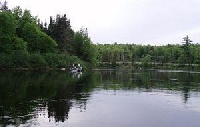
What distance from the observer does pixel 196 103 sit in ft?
126

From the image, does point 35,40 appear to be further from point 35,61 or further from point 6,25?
point 6,25

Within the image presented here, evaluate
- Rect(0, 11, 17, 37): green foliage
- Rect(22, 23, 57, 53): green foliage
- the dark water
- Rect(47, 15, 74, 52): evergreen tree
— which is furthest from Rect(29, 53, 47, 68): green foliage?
the dark water

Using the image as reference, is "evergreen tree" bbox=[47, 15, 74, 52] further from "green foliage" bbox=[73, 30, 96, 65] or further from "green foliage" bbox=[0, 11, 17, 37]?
"green foliage" bbox=[0, 11, 17, 37]

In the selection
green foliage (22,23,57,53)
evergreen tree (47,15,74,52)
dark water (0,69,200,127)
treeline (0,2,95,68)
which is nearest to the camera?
dark water (0,69,200,127)

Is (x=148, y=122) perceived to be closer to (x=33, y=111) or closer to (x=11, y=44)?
(x=33, y=111)

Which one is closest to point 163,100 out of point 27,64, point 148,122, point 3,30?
point 148,122

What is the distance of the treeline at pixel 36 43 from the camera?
110 metres

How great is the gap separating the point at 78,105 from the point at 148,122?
8.88 metres

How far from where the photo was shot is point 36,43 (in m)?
126

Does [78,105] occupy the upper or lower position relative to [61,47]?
lower

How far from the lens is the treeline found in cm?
10962

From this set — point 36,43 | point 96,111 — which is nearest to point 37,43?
point 36,43

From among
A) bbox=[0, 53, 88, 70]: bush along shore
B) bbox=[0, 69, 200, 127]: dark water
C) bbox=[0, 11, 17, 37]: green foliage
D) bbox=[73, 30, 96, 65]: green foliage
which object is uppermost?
bbox=[0, 11, 17, 37]: green foliage

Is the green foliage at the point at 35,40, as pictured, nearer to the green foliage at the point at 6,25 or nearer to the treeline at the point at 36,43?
the treeline at the point at 36,43
